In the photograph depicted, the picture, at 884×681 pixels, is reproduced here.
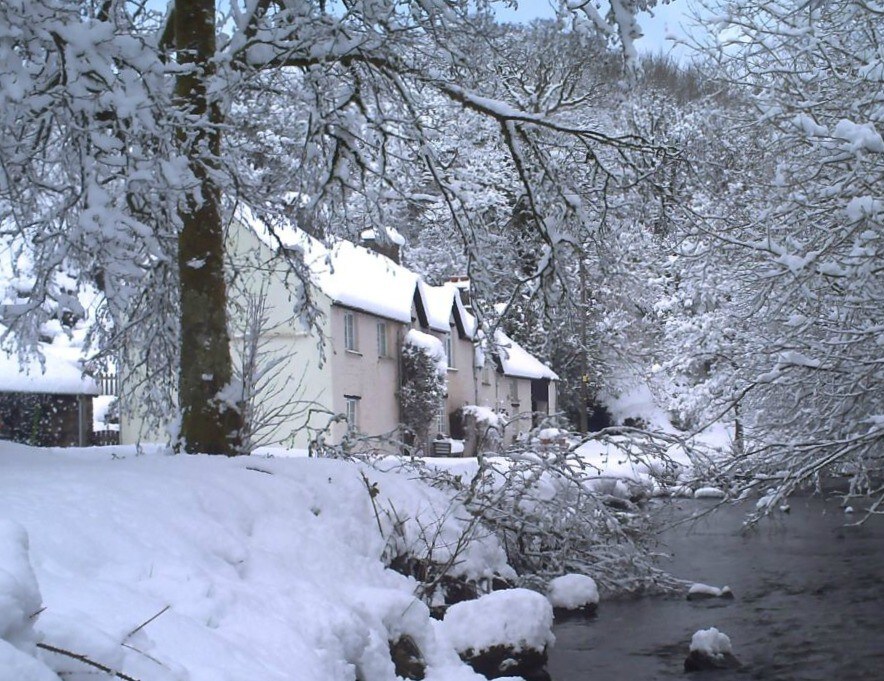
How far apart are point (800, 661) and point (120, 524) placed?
7509mm

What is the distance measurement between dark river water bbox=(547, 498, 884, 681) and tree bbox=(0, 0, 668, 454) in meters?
4.30

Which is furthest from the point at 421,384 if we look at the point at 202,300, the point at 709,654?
the point at 709,654

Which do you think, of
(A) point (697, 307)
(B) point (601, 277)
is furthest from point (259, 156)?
(A) point (697, 307)

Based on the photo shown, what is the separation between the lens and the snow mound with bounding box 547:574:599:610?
1280 centimetres

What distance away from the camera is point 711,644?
10.5 metres

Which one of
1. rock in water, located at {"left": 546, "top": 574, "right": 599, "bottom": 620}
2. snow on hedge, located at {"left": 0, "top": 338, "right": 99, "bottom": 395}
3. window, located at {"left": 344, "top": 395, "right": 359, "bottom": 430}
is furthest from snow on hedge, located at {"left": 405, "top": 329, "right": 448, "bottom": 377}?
rock in water, located at {"left": 546, "top": 574, "right": 599, "bottom": 620}

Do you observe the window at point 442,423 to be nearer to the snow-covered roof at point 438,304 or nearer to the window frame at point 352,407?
the snow-covered roof at point 438,304

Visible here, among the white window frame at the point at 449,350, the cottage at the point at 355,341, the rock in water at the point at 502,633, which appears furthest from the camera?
the white window frame at the point at 449,350

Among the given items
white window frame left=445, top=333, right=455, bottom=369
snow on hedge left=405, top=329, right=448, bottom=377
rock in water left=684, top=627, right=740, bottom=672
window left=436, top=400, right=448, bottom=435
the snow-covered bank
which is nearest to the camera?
the snow-covered bank

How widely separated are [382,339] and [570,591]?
2076 centimetres

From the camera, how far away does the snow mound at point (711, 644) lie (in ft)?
34.3

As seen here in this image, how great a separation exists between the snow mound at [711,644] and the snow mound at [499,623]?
1.94m

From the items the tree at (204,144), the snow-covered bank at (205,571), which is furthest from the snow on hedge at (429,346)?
the snow-covered bank at (205,571)

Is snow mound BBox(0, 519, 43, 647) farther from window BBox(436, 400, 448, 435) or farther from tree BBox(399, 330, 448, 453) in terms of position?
window BBox(436, 400, 448, 435)
